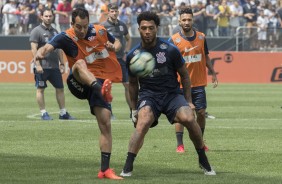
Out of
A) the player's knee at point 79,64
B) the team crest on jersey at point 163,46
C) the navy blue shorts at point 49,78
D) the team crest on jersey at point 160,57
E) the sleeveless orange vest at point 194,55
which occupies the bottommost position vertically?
the navy blue shorts at point 49,78

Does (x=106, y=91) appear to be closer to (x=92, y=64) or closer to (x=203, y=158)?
(x=92, y=64)

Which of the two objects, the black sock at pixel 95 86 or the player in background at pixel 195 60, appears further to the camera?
the player in background at pixel 195 60

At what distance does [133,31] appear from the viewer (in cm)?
3997

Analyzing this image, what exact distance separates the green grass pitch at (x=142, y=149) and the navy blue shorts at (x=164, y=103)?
762mm

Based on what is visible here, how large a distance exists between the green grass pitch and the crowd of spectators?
1315 centimetres

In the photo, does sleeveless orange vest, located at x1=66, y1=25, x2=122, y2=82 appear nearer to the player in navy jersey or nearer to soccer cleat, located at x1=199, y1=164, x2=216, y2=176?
the player in navy jersey

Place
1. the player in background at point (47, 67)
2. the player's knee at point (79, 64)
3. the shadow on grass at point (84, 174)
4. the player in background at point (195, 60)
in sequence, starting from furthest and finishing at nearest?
the player in background at point (47, 67)
the player in background at point (195, 60)
the player's knee at point (79, 64)
the shadow on grass at point (84, 174)

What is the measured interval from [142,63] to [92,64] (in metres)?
0.75

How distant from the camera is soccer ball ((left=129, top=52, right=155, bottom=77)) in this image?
11484mm

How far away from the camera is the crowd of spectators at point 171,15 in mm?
39094

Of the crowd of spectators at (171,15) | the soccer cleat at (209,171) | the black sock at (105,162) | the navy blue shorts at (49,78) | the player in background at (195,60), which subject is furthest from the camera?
the crowd of spectators at (171,15)

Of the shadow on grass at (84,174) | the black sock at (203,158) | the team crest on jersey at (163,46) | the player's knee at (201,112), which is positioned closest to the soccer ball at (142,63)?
the team crest on jersey at (163,46)

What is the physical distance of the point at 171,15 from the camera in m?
40.3

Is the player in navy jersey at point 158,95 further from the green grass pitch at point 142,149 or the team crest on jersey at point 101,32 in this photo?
the team crest on jersey at point 101,32
